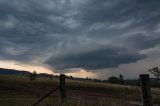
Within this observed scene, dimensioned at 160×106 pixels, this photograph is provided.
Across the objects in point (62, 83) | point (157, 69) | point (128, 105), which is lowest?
point (128, 105)

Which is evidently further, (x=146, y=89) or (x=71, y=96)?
(x=71, y=96)

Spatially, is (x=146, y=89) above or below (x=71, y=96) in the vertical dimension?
above

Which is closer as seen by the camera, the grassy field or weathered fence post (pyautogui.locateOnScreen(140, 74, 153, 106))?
weathered fence post (pyautogui.locateOnScreen(140, 74, 153, 106))

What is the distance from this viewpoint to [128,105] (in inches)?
682

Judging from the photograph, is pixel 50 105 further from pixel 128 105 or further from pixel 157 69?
pixel 157 69

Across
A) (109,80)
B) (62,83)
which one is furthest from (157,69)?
(62,83)

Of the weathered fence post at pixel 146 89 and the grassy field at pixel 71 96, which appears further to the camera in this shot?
the grassy field at pixel 71 96

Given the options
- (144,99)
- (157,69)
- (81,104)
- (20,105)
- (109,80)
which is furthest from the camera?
(157,69)

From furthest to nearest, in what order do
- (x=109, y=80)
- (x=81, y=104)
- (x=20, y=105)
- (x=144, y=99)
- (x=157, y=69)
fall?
(x=157, y=69) → (x=109, y=80) → (x=20, y=105) → (x=81, y=104) → (x=144, y=99)

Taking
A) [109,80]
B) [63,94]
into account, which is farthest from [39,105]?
[109,80]

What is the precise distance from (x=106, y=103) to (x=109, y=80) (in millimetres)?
72797

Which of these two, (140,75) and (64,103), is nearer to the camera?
(140,75)

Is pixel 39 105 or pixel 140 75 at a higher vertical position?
pixel 140 75

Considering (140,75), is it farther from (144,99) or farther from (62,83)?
(62,83)
